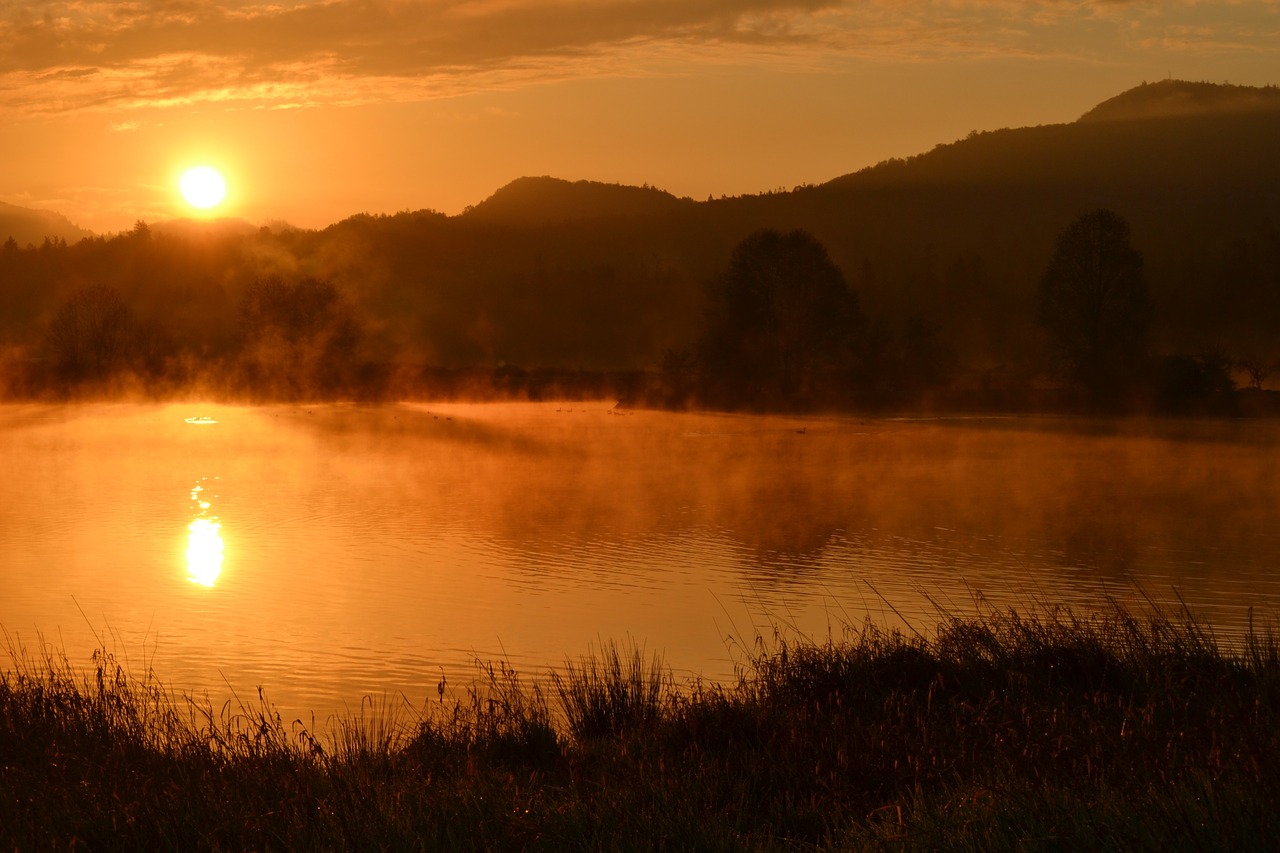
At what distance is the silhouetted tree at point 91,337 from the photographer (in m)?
70.3

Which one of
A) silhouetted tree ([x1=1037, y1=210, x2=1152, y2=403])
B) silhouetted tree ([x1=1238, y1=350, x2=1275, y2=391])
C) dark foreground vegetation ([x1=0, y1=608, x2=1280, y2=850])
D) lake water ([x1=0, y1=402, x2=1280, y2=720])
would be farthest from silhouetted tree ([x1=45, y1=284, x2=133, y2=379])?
dark foreground vegetation ([x1=0, y1=608, x2=1280, y2=850])

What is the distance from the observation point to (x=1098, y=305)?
63.1m

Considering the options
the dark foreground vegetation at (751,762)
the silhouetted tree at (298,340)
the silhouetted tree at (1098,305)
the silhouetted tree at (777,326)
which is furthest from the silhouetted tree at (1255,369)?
the dark foreground vegetation at (751,762)

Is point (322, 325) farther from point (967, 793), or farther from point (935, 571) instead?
point (967, 793)

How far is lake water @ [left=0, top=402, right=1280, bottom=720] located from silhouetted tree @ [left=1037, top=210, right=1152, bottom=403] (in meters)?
18.1

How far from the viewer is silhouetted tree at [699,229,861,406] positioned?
66.6 metres

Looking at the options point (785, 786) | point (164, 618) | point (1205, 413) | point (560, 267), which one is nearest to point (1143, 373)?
point (1205, 413)

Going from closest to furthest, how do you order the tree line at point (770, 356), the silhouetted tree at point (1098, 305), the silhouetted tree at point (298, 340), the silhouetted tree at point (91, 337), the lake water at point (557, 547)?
the lake water at point (557, 547), the silhouetted tree at point (1098, 305), the tree line at point (770, 356), the silhouetted tree at point (91, 337), the silhouetted tree at point (298, 340)

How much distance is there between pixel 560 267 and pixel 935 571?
454 ft

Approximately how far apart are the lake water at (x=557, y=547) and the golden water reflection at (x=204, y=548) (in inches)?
4.1

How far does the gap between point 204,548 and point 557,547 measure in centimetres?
573

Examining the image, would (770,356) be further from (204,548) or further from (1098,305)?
(204,548)

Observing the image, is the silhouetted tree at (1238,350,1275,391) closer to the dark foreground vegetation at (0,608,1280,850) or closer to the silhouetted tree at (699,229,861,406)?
the silhouetted tree at (699,229,861,406)

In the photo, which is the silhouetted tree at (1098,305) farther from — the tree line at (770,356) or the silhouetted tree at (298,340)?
the silhouetted tree at (298,340)
